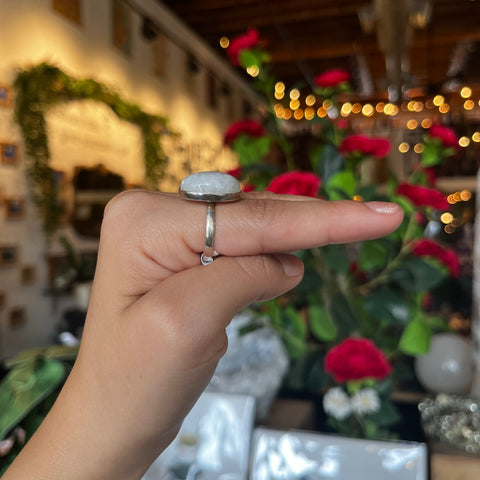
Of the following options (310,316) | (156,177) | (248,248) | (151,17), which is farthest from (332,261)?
(151,17)

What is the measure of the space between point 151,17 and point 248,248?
424cm

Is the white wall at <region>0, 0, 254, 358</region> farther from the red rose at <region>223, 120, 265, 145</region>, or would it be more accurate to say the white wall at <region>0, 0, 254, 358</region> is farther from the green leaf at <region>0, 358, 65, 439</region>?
the green leaf at <region>0, 358, 65, 439</region>

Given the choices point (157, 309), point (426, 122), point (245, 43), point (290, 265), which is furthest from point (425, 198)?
point (426, 122)

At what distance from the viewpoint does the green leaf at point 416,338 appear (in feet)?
3.07

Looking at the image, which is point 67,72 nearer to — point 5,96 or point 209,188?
point 5,96

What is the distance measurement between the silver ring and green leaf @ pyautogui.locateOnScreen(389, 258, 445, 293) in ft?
2.32

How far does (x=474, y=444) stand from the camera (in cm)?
86

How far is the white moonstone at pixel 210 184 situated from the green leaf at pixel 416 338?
69 cm

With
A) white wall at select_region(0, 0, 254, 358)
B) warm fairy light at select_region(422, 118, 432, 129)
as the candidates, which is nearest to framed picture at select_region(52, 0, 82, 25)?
white wall at select_region(0, 0, 254, 358)

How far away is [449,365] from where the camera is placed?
1040 mm

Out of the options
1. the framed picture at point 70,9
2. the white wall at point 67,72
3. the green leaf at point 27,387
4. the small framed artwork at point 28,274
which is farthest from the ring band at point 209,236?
the framed picture at point 70,9

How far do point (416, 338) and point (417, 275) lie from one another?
0.12 metres

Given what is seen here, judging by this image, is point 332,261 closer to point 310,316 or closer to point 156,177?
point 310,316

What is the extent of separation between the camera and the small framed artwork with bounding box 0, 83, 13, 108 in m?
2.48
